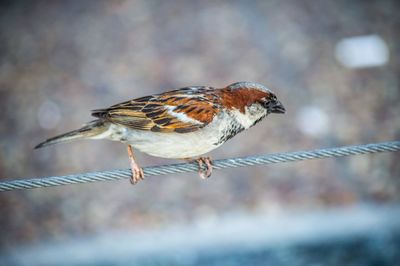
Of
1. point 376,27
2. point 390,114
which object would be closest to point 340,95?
point 390,114

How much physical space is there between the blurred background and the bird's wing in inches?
135

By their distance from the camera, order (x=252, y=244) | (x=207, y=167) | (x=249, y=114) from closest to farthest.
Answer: (x=207, y=167)
(x=249, y=114)
(x=252, y=244)

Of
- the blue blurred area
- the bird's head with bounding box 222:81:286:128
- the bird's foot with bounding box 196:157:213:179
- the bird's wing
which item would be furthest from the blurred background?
the bird's head with bounding box 222:81:286:128

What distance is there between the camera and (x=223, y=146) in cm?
954

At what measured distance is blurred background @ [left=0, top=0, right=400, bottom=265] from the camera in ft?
25.8

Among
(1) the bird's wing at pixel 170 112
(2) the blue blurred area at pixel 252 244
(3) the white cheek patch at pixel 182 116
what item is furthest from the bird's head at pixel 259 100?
(2) the blue blurred area at pixel 252 244

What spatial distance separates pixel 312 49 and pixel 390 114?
2576 millimetres

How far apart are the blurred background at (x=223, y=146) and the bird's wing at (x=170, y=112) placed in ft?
11.2

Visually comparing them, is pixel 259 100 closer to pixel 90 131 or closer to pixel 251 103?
pixel 251 103

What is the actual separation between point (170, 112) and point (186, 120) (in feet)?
0.67

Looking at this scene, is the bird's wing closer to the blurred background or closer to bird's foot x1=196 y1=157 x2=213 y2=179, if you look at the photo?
bird's foot x1=196 y1=157 x2=213 y2=179

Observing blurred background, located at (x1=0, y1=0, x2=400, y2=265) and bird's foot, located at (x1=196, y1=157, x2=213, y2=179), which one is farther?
blurred background, located at (x1=0, y1=0, x2=400, y2=265)

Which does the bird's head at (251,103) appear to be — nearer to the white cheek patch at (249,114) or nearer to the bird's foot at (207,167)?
the white cheek patch at (249,114)

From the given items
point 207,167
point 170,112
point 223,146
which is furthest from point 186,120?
point 223,146
